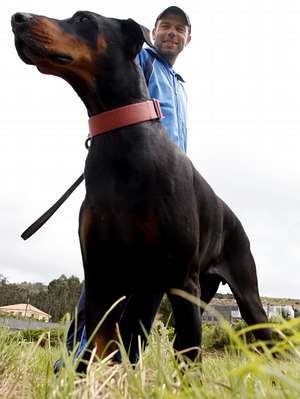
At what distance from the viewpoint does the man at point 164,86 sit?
3592 mm

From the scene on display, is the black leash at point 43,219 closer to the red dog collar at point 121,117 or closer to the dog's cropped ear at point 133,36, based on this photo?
the red dog collar at point 121,117

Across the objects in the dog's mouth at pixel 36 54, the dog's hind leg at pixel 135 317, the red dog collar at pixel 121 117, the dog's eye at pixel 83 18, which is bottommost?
the dog's hind leg at pixel 135 317

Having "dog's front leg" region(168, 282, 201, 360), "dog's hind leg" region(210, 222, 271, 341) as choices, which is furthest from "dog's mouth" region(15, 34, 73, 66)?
"dog's hind leg" region(210, 222, 271, 341)

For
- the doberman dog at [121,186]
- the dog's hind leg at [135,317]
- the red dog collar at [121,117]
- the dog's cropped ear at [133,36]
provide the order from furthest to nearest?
1. the dog's hind leg at [135,317]
2. the dog's cropped ear at [133,36]
3. the red dog collar at [121,117]
4. the doberman dog at [121,186]

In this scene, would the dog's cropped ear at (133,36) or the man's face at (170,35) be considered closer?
the dog's cropped ear at (133,36)

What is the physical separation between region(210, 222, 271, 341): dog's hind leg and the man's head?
139 centimetres

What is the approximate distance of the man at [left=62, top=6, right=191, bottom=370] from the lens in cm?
359

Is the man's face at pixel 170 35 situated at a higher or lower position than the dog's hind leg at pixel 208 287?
higher

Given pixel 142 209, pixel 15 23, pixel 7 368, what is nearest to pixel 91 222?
pixel 142 209

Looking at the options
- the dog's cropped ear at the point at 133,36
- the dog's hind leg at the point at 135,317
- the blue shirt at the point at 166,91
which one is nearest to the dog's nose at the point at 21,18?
the dog's cropped ear at the point at 133,36

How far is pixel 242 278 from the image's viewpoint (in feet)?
13.0

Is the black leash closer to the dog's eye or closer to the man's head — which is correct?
the dog's eye

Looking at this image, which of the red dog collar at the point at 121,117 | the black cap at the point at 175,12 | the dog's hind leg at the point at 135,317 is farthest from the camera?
the black cap at the point at 175,12

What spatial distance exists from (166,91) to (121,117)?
3.76 feet
